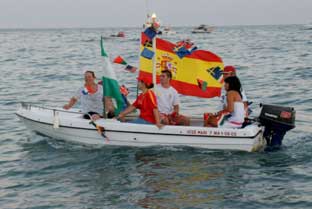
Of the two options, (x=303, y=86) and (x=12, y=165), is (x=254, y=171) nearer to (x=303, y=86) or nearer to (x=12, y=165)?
(x=12, y=165)

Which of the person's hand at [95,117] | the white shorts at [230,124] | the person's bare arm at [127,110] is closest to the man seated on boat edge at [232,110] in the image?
the white shorts at [230,124]

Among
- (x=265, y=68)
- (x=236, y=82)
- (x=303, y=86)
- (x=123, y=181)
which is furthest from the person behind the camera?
(x=265, y=68)

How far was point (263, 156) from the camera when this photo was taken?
1059 cm

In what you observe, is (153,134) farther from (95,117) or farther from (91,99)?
(91,99)

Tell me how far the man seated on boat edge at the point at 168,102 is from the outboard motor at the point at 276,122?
1.66 m

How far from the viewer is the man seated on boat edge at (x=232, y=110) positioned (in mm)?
10305

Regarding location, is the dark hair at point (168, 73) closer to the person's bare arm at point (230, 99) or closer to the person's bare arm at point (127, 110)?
the person's bare arm at point (127, 110)

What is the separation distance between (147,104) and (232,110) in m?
1.71

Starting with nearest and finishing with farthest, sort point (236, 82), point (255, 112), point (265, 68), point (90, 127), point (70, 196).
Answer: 1. point (70, 196)
2. point (236, 82)
3. point (90, 127)
4. point (255, 112)
5. point (265, 68)

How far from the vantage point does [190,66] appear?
37.2ft

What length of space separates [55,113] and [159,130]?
98.2 inches

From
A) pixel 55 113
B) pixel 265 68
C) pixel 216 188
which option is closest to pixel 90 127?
pixel 55 113

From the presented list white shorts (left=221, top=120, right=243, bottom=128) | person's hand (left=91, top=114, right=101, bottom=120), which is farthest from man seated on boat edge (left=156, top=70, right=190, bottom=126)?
person's hand (left=91, top=114, right=101, bottom=120)

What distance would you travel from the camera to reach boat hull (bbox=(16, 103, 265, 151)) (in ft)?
34.6
